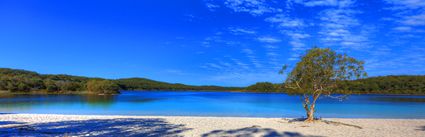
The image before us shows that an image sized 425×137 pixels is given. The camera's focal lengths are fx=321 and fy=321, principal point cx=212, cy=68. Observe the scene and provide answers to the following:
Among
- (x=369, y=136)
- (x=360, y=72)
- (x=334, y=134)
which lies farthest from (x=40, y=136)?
(x=360, y=72)

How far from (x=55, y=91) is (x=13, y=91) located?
1239 cm

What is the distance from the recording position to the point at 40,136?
35.7 feet

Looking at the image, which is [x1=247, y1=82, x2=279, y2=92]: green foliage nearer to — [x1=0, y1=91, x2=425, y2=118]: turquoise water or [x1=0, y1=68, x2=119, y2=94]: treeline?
[x1=0, y1=68, x2=119, y2=94]: treeline

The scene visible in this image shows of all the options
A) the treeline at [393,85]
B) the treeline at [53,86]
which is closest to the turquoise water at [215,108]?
the treeline at [53,86]

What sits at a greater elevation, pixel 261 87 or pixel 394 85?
pixel 261 87

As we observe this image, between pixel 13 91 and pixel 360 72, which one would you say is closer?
pixel 360 72

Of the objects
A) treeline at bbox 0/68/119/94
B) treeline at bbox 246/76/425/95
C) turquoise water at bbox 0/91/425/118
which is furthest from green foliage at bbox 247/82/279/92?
turquoise water at bbox 0/91/425/118

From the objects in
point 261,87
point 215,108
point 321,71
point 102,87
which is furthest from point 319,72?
point 261,87

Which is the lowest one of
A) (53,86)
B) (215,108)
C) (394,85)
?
(215,108)

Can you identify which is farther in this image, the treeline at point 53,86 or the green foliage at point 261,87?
the green foliage at point 261,87

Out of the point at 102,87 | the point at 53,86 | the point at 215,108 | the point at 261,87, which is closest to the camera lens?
the point at 215,108

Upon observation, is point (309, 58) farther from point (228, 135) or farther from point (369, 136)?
point (228, 135)

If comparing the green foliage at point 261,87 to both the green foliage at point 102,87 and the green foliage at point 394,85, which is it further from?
the green foliage at point 102,87

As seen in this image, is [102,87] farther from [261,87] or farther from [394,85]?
[394,85]
